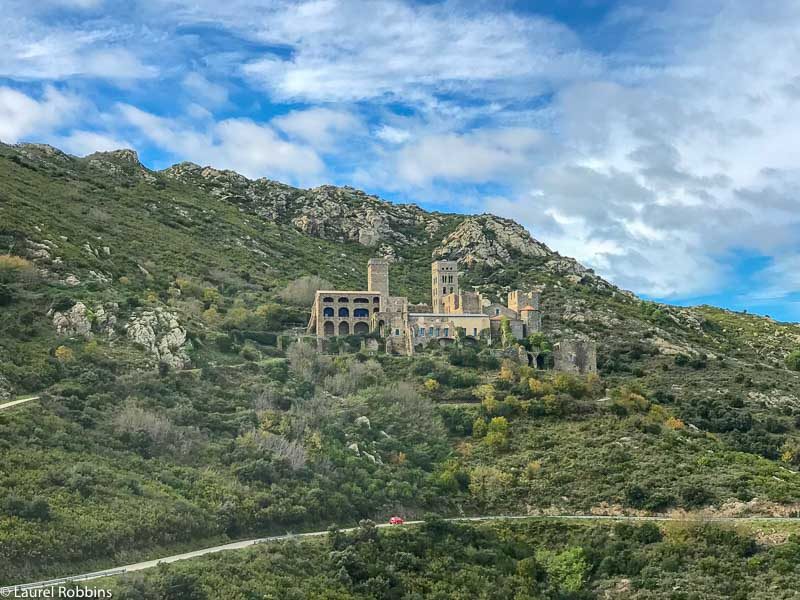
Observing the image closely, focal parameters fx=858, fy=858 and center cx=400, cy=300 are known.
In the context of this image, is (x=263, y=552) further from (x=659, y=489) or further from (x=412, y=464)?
(x=659, y=489)

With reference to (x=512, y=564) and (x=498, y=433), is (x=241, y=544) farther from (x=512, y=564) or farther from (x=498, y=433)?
(x=498, y=433)

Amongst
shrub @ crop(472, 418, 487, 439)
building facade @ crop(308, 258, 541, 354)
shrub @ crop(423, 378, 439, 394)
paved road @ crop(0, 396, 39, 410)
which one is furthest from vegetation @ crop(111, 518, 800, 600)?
building facade @ crop(308, 258, 541, 354)

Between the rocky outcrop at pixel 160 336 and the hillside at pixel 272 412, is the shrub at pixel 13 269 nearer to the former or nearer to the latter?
the hillside at pixel 272 412

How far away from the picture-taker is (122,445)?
4169cm

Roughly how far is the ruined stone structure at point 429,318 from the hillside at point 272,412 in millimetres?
3448

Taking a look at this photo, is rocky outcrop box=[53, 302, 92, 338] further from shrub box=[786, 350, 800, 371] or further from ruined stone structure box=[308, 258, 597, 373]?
shrub box=[786, 350, 800, 371]

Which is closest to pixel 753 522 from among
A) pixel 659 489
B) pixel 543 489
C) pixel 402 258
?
pixel 659 489

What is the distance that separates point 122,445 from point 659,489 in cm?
2778

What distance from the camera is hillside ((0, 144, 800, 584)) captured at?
123 feet

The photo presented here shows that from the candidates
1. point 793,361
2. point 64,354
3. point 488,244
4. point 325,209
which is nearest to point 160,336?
point 64,354

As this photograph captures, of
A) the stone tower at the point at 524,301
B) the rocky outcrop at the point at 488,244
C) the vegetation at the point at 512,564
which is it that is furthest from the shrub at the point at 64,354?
the rocky outcrop at the point at 488,244

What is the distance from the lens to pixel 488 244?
113 meters

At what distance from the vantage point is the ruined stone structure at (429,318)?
7000 centimetres

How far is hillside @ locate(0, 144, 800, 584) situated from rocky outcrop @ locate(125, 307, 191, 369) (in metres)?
0.18
